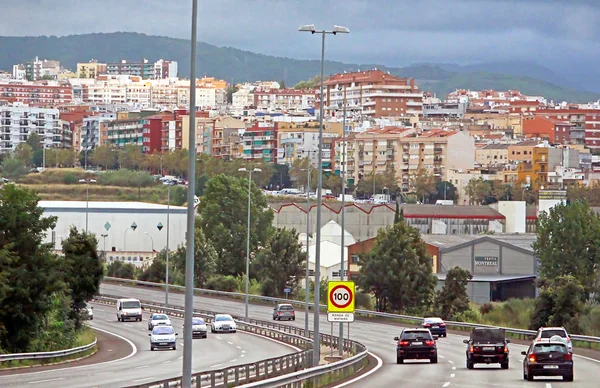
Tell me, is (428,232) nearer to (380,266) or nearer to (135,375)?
(380,266)

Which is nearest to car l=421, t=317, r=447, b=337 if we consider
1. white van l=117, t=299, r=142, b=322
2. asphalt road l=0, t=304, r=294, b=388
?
asphalt road l=0, t=304, r=294, b=388

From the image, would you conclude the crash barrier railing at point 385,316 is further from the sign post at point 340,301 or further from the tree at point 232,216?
the tree at point 232,216

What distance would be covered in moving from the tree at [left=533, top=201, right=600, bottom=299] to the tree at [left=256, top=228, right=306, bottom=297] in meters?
21.4

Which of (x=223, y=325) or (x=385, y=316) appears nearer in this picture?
(x=223, y=325)

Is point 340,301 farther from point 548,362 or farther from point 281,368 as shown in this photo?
point 548,362

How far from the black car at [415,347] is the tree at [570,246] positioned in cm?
7376

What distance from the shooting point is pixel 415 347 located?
53312 millimetres

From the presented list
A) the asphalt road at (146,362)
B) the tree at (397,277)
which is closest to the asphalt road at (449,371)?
the asphalt road at (146,362)

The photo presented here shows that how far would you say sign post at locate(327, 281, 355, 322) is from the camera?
149 feet

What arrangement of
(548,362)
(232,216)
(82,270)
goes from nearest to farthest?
1. (548,362)
2. (82,270)
3. (232,216)

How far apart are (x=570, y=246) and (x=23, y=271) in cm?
7735

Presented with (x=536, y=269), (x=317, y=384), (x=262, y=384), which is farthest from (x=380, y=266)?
(x=262, y=384)

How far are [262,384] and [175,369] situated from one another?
1901cm

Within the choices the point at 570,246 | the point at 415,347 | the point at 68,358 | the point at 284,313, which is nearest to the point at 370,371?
the point at 415,347
